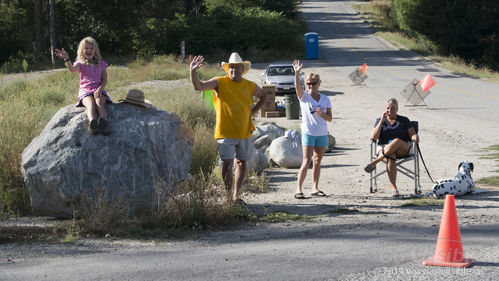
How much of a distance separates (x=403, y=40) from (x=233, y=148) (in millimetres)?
57090

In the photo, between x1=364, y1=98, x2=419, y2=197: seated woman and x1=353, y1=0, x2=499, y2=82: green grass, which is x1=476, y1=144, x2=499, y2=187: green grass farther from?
x1=353, y1=0, x2=499, y2=82: green grass

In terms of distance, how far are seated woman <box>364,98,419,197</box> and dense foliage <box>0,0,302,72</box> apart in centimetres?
3848

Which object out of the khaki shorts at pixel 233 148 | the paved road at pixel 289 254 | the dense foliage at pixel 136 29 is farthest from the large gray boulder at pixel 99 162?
the dense foliage at pixel 136 29

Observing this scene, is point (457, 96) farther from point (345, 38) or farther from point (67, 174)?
point (345, 38)

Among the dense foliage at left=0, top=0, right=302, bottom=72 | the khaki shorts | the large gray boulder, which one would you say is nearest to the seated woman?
the khaki shorts

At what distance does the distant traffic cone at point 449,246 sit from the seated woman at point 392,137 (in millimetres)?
3826

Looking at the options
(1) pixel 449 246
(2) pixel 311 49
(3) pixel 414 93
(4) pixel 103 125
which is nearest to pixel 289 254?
(1) pixel 449 246

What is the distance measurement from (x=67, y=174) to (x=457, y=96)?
23213 mm

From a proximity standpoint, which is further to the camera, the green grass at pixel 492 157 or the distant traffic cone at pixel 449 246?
the green grass at pixel 492 157

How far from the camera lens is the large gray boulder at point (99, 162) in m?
8.34

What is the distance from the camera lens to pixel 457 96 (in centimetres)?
2889

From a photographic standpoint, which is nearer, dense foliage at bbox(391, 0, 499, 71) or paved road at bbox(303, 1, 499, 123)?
paved road at bbox(303, 1, 499, 123)

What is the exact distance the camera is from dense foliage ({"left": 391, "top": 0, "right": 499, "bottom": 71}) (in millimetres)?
55094

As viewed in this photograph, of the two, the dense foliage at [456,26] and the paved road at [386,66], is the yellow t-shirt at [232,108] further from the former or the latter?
the dense foliage at [456,26]
